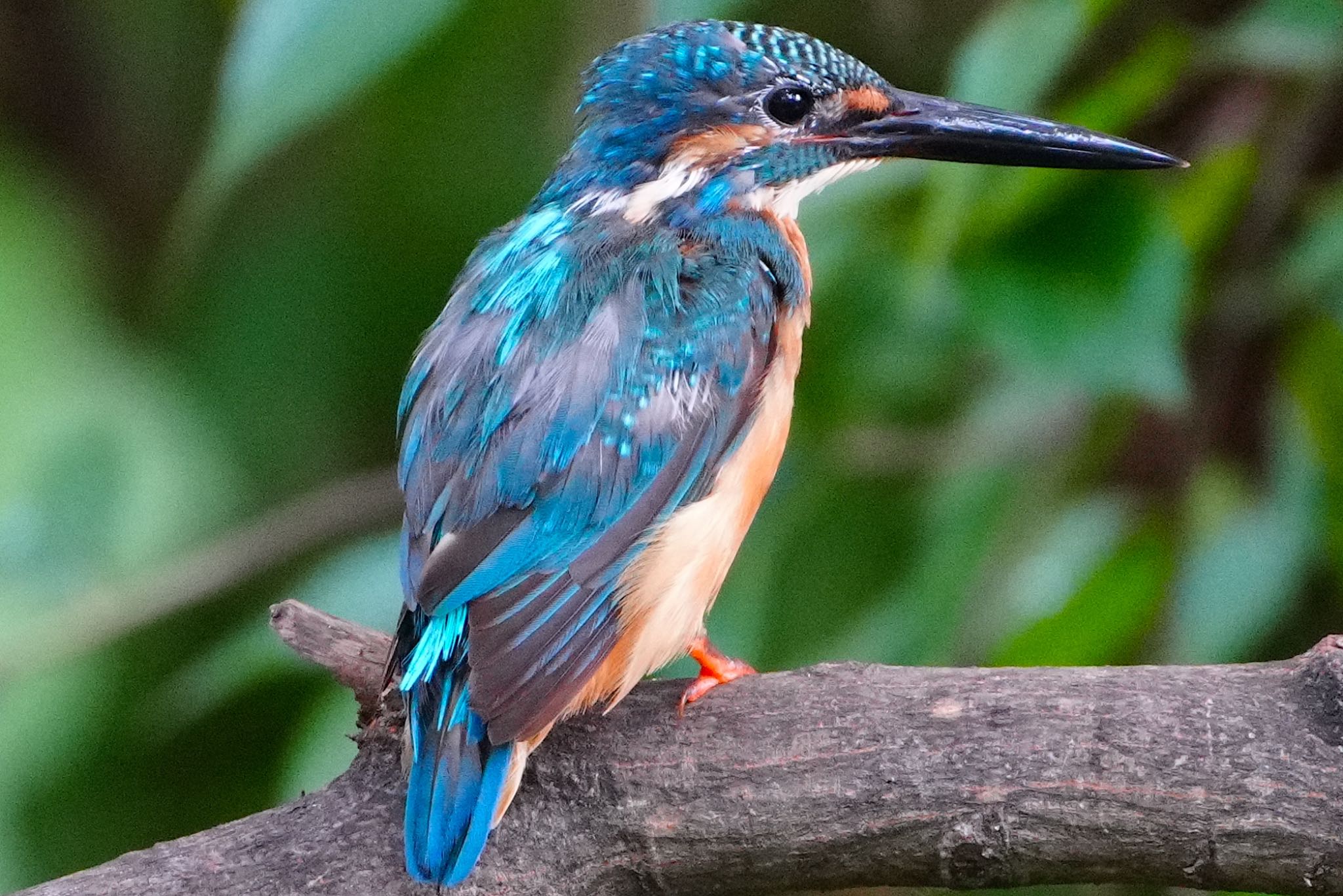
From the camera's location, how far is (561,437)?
2.08 m

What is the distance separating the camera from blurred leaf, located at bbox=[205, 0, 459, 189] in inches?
92.7

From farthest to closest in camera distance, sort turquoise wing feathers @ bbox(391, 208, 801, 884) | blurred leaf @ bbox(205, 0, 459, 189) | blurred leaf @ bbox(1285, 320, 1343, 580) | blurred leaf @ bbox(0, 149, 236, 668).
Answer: blurred leaf @ bbox(0, 149, 236, 668), blurred leaf @ bbox(1285, 320, 1343, 580), blurred leaf @ bbox(205, 0, 459, 189), turquoise wing feathers @ bbox(391, 208, 801, 884)

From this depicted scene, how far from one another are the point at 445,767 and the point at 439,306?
82.9 inches

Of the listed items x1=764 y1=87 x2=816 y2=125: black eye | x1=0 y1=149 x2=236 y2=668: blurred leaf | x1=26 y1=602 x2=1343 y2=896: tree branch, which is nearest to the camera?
x1=26 y1=602 x2=1343 y2=896: tree branch

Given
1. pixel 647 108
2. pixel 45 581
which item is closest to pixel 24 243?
pixel 45 581

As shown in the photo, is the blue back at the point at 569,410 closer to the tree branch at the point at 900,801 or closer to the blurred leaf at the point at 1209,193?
the tree branch at the point at 900,801

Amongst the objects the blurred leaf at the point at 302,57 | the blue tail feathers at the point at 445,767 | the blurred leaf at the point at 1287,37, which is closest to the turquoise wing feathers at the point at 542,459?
the blue tail feathers at the point at 445,767

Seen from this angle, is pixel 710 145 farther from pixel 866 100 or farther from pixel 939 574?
pixel 939 574

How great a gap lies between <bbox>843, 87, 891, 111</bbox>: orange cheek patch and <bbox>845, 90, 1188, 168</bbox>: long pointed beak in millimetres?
17

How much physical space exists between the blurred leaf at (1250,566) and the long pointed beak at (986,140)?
72cm

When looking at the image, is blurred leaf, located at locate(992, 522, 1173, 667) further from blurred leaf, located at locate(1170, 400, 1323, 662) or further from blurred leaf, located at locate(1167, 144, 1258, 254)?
blurred leaf, located at locate(1167, 144, 1258, 254)

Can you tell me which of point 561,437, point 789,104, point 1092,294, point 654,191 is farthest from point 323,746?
point 1092,294

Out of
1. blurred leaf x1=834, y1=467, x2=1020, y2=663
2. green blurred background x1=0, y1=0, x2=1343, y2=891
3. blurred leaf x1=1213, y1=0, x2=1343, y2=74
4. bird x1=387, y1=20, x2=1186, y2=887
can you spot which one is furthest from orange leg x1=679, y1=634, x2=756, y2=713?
Result: blurred leaf x1=1213, y1=0, x2=1343, y2=74

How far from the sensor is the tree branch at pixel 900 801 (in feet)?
5.87
